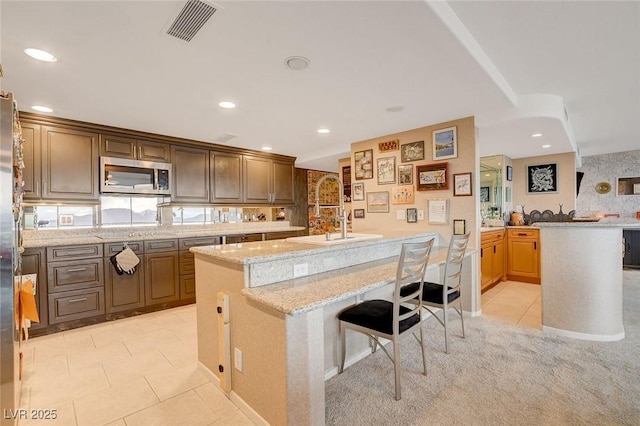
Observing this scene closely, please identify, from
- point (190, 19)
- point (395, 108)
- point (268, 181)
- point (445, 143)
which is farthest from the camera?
point (268, 181)

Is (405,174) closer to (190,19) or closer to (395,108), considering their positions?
(395,108)

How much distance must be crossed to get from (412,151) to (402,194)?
568 millimetres

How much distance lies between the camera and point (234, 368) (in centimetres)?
185

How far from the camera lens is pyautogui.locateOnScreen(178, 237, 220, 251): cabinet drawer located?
3.80 meters

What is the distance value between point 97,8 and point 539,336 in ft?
13.4

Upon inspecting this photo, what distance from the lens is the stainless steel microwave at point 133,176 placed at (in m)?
3.54

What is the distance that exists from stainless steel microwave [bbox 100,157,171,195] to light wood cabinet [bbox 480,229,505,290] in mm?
4338

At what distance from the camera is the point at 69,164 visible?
10.9 ft

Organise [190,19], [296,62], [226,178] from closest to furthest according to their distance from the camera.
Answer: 1. [190,19]
2. [296,62]
3. [226,178]

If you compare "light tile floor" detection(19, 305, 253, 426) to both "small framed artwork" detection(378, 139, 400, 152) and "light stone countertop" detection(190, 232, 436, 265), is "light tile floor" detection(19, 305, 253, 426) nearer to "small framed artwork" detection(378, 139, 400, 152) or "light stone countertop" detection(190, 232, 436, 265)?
"light stone countertop" detection(190, 232, 436, 265)

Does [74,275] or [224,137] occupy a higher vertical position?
[224,137]

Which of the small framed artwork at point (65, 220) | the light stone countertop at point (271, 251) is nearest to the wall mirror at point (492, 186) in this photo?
the light stone countertop at point (271, 251)

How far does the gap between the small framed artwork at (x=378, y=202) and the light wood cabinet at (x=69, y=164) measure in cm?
348

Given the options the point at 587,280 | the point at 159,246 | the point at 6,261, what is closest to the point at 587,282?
the point at 587,280
